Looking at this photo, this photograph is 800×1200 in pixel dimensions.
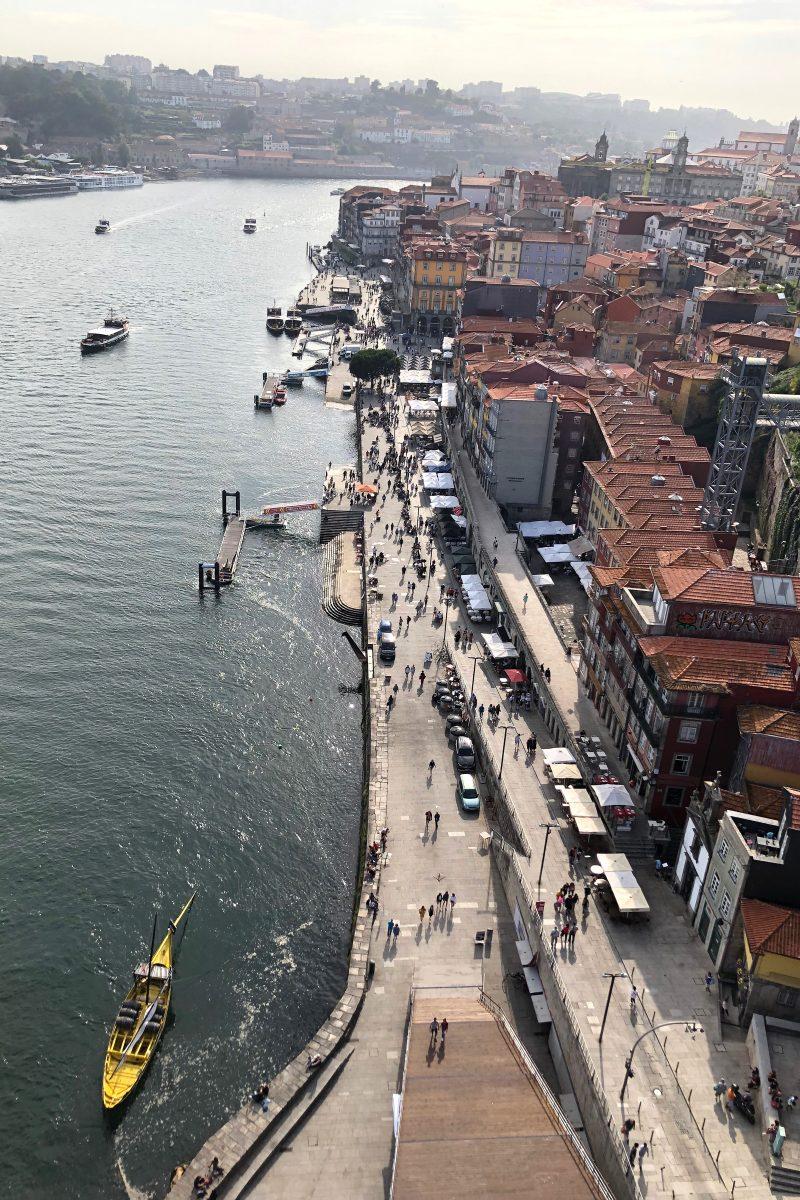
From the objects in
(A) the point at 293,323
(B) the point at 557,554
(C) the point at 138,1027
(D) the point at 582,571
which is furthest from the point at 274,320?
(C) the point at 138,1027

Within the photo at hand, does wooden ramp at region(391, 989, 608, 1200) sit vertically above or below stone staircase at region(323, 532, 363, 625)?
above

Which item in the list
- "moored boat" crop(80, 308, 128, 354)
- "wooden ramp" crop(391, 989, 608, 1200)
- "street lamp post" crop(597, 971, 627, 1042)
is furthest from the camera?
"moored boat" crop(80, 308, 128, 354)

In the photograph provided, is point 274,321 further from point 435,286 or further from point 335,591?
point 335,591

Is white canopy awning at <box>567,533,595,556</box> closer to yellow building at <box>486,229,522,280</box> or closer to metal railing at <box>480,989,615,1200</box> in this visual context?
metal railing at <box>480,989,615,1200</box>

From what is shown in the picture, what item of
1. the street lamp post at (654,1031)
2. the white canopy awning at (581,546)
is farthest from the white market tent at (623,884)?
the white canopy awning at (581,546)

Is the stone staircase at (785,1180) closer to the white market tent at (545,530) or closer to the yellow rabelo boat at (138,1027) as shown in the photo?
the yellow rabelo boat at (138,1027)

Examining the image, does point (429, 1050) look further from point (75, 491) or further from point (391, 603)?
point (75, 491)

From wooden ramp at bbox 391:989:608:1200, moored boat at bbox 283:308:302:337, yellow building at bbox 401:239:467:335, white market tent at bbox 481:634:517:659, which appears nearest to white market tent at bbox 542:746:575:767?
white market tent at bbox 481:634:517:659

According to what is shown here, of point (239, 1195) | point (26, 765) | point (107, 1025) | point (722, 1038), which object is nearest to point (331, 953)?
point (107, 1025)
